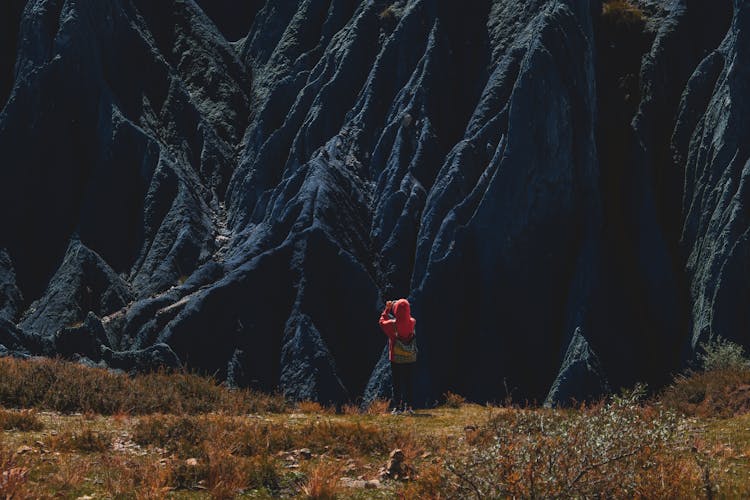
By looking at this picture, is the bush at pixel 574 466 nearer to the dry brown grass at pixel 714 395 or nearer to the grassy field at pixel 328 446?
the grassy field at pixel 328 446

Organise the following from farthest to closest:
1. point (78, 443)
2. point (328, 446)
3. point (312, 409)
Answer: point (312, 409), point (328, 446), point (78, 443)

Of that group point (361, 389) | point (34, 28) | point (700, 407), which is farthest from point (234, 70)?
point (700, 407)

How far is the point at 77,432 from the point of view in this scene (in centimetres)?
1080

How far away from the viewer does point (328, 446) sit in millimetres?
10781

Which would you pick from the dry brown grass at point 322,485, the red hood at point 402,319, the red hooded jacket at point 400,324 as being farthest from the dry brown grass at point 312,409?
the dry brown grass at point 322,485

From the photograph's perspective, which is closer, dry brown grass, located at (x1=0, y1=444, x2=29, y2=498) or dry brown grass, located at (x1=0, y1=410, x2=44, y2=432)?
→ dry brown grass, located at (x1=0, y1=444, x2=29, y2=498)

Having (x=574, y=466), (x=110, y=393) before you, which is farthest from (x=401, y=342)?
(x=574, y=466)

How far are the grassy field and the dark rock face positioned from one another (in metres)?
20.5

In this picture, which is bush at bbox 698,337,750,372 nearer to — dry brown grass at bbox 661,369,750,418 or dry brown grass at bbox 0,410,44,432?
dry brown grass at bbox 661,369,750,418

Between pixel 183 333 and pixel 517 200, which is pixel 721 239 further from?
pixel 183 333

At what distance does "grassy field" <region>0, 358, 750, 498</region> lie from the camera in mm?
7793

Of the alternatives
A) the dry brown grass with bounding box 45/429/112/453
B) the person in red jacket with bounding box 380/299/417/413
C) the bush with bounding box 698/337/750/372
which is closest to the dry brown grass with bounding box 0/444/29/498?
the dry brown grass with bounding box 45/429/112/453

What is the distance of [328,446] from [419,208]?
30.7 metres

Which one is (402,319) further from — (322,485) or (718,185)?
(718,185)
